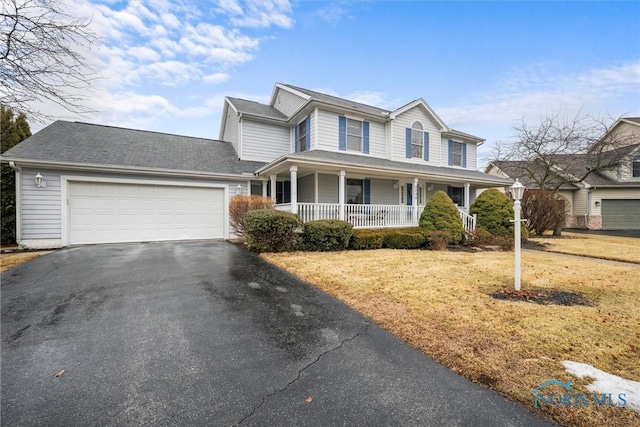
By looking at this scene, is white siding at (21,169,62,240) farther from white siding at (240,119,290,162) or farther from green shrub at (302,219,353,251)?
green shrub at (302,219,353,251)

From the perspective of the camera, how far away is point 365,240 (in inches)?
374

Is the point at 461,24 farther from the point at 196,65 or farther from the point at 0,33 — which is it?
the point at 0,33

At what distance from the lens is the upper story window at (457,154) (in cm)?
1606

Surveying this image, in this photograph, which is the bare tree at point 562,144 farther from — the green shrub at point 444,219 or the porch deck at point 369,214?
the green shrub at point 444,219

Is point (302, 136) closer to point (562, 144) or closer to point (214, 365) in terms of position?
point (214, 365)

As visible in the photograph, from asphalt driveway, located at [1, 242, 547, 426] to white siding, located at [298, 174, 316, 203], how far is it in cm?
801

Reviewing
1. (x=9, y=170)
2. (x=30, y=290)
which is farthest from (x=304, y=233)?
(x=9, y=170)

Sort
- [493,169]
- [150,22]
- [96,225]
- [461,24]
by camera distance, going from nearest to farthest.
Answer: [150,22], [96,225], [461,24], [493,169]

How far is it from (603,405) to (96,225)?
13.2 meters

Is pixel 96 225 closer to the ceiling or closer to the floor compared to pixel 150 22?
closer to the floor

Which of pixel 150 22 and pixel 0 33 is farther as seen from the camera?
pixel 150 22

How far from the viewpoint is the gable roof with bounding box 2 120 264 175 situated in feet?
31.5

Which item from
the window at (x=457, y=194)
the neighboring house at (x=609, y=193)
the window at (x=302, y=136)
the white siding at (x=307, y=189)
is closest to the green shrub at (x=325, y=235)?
the white siding at (x=307, y=189)

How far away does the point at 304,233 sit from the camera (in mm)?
9008
